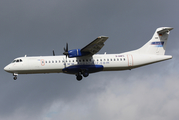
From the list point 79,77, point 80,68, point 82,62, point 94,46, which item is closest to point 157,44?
point 94,46

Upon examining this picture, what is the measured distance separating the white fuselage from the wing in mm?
1534

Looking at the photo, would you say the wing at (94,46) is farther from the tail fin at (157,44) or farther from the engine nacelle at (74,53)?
the tail fin at (157,44)

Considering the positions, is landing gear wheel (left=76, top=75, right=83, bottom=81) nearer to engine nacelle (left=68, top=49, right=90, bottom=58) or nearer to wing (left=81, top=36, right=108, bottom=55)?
engine nacelle (left=68, top=49, right=90, bottom=58)

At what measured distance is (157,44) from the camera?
30.8 meters

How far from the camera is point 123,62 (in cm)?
2889

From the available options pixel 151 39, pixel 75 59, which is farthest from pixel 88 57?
pixel 151 39

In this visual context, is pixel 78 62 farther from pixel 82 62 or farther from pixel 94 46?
pixel 94 46

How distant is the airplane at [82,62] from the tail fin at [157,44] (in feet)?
1.07

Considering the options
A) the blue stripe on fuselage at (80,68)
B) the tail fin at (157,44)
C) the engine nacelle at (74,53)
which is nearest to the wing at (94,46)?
the engine nacelle at (74,53)

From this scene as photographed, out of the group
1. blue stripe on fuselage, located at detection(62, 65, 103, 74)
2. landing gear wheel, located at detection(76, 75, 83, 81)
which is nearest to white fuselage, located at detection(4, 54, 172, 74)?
blue stripe on fuselage, located at detection(62, 65, 103, 74)

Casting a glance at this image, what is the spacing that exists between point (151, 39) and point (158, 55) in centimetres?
260

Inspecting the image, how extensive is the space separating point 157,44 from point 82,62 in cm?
1070

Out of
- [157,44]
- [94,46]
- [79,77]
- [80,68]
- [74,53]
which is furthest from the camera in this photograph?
[157,44]

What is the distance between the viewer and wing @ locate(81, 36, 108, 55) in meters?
25.5
